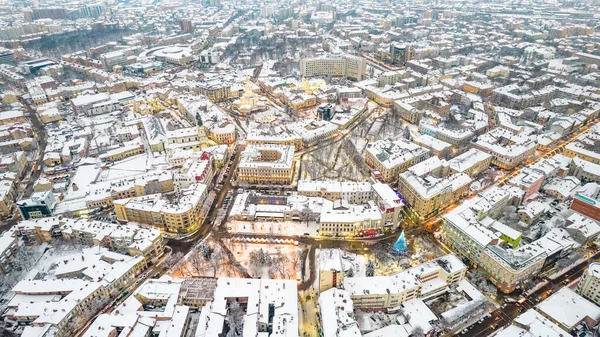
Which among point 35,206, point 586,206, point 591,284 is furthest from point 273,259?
point 586,206

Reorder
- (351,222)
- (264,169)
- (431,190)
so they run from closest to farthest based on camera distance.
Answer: (351,222) → (431,190) → (264,169)

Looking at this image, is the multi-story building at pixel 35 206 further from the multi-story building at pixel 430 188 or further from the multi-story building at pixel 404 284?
the multi-story building at pixel 430 188

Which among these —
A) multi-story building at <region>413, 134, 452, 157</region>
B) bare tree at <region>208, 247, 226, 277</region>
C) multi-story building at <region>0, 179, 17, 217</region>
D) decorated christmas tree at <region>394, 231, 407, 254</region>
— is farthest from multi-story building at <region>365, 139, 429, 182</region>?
multi-story building at <region>0, 179, 17, 217</region>

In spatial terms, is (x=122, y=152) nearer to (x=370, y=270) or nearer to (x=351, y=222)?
(x=351, y=222)

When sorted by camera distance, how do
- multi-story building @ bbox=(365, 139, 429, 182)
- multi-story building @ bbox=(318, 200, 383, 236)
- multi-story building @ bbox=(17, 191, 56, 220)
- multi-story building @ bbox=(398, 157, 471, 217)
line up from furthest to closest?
multi-story building @ bbox=(365, 139, 429, 182)
multi-story building @ bbox=(17, 191, 56, 220)
multi-story building @ bbox=(398, 157, 471, 217)
multi-story building @ bbox=(318, 200, 383, 236)

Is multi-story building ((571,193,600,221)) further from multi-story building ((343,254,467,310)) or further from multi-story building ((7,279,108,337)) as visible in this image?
multi-story building ((7,279,108,337))

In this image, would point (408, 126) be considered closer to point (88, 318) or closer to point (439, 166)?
point (439, 166)
